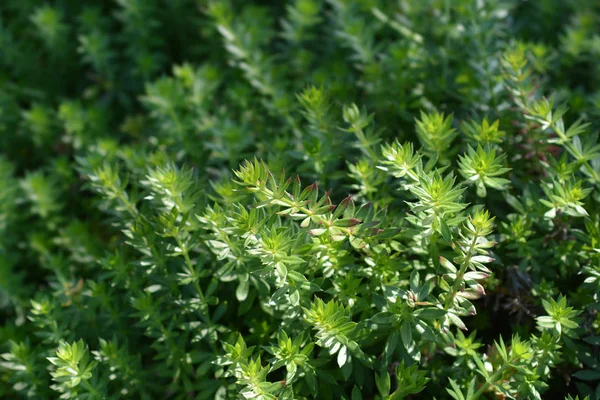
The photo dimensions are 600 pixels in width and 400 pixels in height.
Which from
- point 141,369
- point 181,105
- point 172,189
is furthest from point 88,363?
point 181,105

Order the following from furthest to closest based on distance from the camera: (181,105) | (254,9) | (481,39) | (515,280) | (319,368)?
(254,9) → (181,105) → (481,39) → (515,280) → (319,368)

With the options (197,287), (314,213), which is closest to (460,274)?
(314,213)

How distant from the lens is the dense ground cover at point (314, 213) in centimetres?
230

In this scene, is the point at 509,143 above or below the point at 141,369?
above

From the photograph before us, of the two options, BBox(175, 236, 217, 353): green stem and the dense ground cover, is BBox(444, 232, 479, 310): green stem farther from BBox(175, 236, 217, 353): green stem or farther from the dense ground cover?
BBox(175, 236, 217, 353): green stem

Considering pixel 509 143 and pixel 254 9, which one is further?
pixel 254 9

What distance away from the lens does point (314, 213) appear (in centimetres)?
230

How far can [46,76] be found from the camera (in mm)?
4188

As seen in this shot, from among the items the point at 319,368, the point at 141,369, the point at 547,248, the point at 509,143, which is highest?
the point at 509,143

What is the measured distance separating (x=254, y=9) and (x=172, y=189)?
1849 mm

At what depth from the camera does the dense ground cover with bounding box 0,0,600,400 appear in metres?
2.30

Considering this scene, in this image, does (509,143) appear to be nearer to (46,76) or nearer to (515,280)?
(515,280)

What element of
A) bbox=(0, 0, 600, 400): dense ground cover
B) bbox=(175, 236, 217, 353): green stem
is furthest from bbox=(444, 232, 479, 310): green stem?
bbox=(175, 236, 217, 353): green stem

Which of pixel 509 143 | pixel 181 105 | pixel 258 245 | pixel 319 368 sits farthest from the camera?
pixel 181 105
